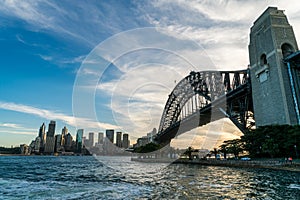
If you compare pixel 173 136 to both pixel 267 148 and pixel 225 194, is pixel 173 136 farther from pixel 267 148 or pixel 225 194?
pixel 225 194

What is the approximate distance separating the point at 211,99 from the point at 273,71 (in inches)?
823

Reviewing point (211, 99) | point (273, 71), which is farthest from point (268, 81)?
point (211, 99)

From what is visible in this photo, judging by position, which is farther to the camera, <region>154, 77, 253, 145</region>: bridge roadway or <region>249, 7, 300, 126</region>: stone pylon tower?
<region>154, 77, 253, 145</region>: bridge roadway

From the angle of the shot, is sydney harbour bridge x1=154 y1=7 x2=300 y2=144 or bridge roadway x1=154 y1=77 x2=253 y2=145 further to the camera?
bridge roadway x1=154 y1=77 x2=253 y2=145

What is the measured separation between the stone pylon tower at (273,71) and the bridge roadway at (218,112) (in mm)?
5341

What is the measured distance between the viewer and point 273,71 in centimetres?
3412

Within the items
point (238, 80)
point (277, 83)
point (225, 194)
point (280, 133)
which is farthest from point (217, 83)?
point (225, 194)

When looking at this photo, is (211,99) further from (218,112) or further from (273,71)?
(273,71)

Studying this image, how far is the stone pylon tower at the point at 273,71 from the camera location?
31938 mm

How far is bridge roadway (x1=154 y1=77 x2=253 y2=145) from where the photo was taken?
146ft

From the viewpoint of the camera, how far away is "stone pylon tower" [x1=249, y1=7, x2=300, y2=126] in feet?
105

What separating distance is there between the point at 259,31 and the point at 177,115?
148 feet

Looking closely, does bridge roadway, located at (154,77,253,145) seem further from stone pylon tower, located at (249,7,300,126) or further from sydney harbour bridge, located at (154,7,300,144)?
stone pylon tower, located at (249,7,300,126)

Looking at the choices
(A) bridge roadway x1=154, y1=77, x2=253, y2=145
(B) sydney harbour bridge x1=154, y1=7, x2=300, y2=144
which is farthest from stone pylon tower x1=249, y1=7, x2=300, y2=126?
(A) bridge roadway x1=154, y1=77, x2=253, y2=145
